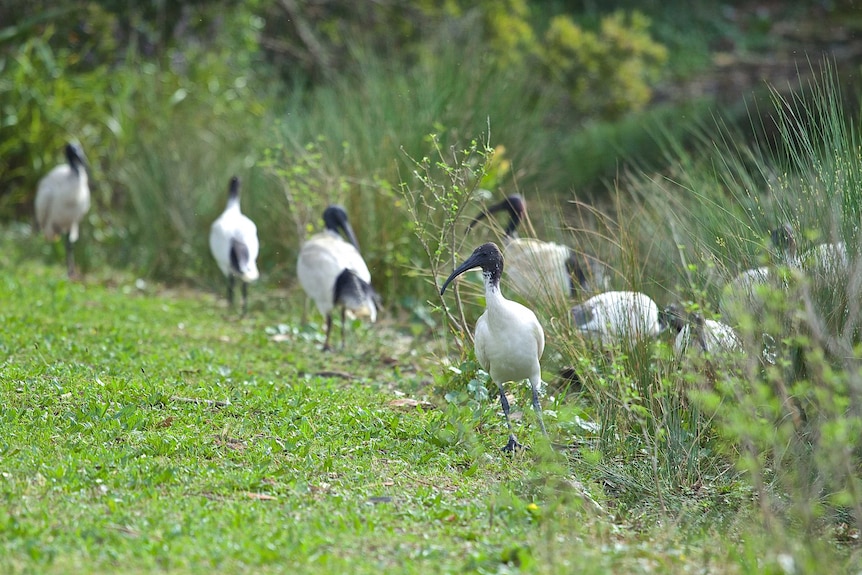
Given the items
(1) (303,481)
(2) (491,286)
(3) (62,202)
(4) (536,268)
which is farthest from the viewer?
(3) (62,202)

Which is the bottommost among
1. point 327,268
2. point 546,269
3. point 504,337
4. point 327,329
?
point 327,329

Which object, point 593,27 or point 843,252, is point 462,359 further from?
point 593,27

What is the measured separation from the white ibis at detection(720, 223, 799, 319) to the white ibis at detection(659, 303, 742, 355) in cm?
10

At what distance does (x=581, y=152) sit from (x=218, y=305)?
18.7 ft

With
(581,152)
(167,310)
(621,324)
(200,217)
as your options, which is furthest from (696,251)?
(581,152)

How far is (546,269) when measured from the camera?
5922mm

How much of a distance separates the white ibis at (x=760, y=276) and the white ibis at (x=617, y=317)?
0.44 metres

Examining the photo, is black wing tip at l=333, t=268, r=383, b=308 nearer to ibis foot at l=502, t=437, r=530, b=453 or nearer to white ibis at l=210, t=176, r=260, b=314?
white ibis at l=210, t=176, r=260, b=314

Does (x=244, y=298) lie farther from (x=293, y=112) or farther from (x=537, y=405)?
(x=537, y=405)

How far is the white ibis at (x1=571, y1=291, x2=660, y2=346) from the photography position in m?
5.12

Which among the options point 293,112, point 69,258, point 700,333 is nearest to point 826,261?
point 700,333

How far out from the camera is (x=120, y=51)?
13359mm

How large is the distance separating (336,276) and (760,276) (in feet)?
11.4

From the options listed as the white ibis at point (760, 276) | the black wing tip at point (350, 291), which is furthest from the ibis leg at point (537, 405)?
the black wing tip at point (350, 291)
